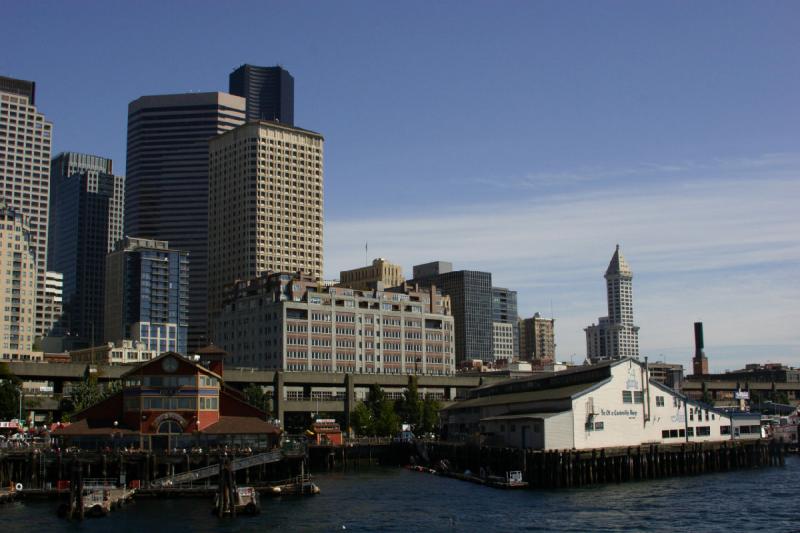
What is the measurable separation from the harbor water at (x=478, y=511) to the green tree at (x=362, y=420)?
2488 inches

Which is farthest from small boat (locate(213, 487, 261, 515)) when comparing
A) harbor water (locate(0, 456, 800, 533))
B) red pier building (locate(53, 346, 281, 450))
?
red pier building (locate(53, 346, 281, 450))

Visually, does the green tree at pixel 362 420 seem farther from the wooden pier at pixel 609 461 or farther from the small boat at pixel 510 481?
the small boat at pixel 510 481

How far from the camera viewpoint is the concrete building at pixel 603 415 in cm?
12338

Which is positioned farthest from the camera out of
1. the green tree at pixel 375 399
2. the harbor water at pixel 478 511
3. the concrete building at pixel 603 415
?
the green tree at pixel 375 399

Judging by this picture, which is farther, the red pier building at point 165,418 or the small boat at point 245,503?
the red pier building at point 165,418

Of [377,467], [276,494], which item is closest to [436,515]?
[276,494]

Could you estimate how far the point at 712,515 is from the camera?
91.0 m

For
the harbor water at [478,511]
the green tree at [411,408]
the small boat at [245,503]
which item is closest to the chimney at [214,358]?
the harbor water at [478,511]

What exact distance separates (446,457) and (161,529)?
69.6 m

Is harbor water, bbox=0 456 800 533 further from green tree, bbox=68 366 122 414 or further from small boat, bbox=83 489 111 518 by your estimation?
green tree, bbox=68 366 122 414

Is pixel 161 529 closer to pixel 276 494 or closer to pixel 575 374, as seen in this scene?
pixel 276 494

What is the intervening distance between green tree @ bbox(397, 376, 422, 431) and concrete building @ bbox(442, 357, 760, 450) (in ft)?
137

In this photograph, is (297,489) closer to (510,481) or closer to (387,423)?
(510,481)

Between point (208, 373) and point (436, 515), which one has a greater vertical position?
point (208, 373)
